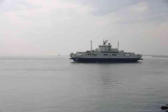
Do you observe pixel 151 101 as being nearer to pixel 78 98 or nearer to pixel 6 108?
pixel 78 98

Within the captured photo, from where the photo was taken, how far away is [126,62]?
166m

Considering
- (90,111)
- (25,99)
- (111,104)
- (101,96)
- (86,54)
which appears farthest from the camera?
(86,54)

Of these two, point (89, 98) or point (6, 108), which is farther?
point (89, 98)

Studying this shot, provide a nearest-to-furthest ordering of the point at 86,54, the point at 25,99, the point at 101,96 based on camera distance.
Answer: the point at 25,99
the point at 101,96
the point at 86,54

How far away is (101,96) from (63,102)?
7612 millimetres

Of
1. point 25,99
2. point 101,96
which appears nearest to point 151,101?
point 101,96

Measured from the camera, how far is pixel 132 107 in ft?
121

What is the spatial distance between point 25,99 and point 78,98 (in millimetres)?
7700

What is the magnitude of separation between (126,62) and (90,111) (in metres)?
133

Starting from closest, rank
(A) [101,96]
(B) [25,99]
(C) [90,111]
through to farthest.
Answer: (C) [90,111] < (B) [25,99] < (A) [101,96]

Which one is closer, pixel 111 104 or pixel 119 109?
pixel 119 109

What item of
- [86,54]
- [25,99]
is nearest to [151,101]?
[25,99]

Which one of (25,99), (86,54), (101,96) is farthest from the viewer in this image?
(86,54)

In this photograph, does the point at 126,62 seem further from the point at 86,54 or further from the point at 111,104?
the point at 111,104
